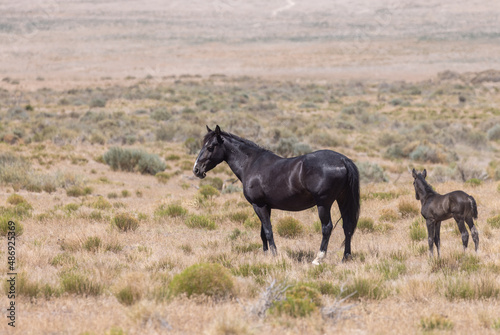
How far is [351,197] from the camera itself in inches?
294

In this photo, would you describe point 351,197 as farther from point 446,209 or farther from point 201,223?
point 201,223

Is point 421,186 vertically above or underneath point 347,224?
above

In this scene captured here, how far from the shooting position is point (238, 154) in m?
7.91

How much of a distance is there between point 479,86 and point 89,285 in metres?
63.4

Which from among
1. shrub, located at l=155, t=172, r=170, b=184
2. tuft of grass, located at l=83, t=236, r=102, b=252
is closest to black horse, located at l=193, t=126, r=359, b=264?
tuft of grass, located at l=83, t=236, r=102, b=252

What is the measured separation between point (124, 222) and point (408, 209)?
6085 mm

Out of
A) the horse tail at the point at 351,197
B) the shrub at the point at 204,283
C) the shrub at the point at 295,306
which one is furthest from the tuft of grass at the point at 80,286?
the horse tail at the point at 351,197

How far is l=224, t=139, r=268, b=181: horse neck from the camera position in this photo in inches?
309

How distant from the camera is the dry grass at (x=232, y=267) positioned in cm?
493

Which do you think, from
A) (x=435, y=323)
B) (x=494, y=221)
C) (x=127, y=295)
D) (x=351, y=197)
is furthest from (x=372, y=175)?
(x=127, y=295)

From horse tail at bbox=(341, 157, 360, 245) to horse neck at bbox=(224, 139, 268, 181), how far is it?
1.35 m

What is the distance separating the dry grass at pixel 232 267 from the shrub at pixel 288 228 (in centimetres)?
3

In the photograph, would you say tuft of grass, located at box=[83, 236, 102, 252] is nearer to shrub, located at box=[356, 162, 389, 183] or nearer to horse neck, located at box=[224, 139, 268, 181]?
horse neck, located at box=[224, 139, 268, 181]

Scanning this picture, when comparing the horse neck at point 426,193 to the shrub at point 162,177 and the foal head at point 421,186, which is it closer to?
the foal head at point 421,186
